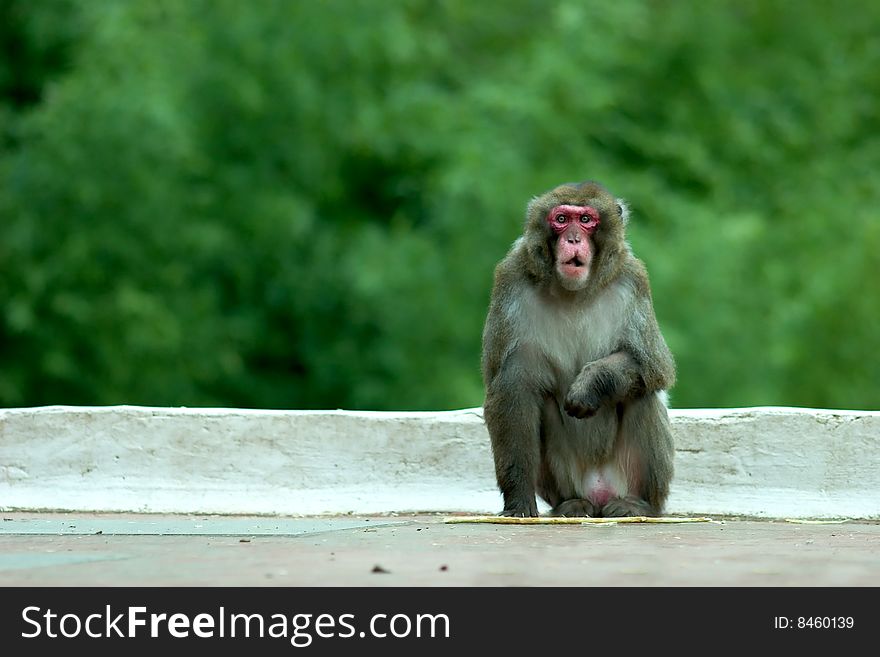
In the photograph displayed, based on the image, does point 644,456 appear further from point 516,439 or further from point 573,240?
point 573,240

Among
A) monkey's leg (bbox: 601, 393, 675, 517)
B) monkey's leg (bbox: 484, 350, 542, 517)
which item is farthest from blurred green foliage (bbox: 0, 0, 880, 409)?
monkey's leg (bbox: 484, 350, 542, 517)

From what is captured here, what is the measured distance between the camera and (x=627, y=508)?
8.27 m

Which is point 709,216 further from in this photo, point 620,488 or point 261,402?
point 620,488

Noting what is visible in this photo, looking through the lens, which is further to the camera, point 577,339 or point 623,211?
point 623,211

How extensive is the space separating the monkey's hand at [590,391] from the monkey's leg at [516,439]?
207 millimetres

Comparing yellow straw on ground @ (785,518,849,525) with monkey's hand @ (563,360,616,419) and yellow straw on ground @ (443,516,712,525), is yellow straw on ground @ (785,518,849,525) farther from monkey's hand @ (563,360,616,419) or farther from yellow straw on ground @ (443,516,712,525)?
monkey's hand @ (563,360,616,419)

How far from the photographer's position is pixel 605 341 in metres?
8.49

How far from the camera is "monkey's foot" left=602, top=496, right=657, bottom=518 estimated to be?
825 cm

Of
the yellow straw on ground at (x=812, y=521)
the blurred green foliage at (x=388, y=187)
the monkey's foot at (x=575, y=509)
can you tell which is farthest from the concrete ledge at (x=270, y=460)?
the blurred green foliage at (x=388, y=187)

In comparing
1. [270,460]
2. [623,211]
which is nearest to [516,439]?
[623,211]

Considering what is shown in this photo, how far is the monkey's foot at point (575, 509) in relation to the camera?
8406mm

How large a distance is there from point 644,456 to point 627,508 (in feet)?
0.89

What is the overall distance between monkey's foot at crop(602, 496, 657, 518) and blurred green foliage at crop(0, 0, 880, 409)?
1184 centimetres
